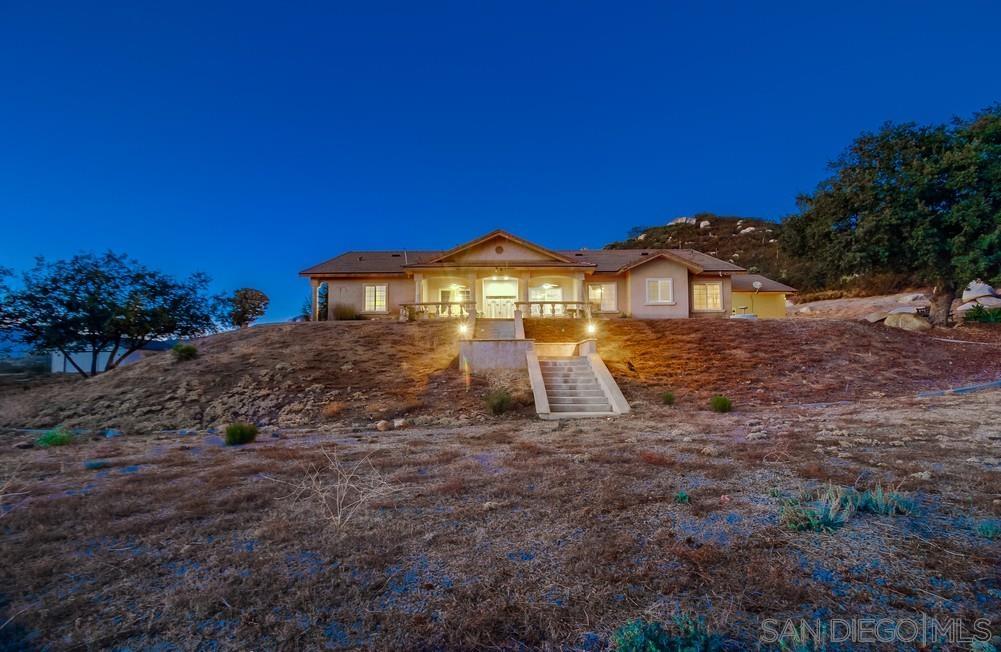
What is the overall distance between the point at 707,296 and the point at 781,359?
11.1 metres

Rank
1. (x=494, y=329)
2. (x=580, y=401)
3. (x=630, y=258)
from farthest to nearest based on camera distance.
A: (x=630, y=258), (x=494, y=329), (x=580, y=401)

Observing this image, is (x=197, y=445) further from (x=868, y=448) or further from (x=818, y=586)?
(x=868, y=448)

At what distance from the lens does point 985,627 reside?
2.11 metres

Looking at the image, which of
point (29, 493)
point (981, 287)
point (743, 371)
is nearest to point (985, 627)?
point (29, 493)

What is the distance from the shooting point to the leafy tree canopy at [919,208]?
18.2 m

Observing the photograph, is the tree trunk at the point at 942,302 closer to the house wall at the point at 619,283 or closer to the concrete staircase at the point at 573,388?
the house wall at the point at 619,283

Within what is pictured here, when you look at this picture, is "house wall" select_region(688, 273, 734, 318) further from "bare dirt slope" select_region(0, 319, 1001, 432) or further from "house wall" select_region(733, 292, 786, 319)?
"bare dirt slope" select_region(0, 319, 1001, 432)

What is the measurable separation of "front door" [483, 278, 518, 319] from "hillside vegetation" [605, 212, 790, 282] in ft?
116

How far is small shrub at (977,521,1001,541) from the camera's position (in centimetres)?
303

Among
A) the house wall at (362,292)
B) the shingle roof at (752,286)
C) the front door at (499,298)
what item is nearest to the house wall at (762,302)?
the shingle roof at (752,286)

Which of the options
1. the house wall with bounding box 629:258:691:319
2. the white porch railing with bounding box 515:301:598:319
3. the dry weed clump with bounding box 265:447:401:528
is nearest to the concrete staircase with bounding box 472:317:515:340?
the white porch railing with bounding box 515:301:598:319

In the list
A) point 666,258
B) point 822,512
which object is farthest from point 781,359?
point 822,512

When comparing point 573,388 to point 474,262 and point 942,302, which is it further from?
point 942,302

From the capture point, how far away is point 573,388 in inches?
470
